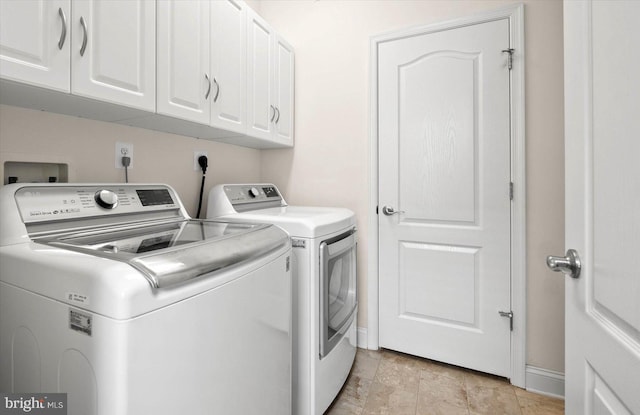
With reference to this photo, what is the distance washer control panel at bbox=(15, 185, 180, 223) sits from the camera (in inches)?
39.5

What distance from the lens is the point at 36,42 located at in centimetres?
90

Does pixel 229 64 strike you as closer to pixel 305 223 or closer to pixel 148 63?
pixel 148 63

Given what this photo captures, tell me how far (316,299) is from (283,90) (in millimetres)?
1541

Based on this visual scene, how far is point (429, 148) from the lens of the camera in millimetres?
2023

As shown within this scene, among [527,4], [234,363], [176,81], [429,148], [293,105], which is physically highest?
[527,4]

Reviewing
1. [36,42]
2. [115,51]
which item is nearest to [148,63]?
[115,51]

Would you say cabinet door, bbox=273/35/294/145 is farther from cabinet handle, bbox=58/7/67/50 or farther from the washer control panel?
cabinet handle, bbox=58/7/67/50

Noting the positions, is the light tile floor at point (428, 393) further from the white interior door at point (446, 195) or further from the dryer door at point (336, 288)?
the dryer door at point (336, 288)

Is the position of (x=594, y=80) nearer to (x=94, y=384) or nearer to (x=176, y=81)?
(x=94, y=384)

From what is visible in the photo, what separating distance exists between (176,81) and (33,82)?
0.54 m

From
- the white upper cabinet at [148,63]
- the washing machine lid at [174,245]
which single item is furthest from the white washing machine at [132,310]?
the white upper cabinet at [148,63]

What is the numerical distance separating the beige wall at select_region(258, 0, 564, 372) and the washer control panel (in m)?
1.18

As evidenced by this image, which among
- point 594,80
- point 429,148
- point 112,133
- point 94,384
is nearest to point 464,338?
point 429,148

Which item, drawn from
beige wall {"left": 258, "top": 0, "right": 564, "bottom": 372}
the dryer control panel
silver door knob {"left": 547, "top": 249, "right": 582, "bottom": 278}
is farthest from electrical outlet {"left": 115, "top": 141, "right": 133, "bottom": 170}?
silver door knob {"left": 547, "top": 249, "right": 582, "bottom": 278}
